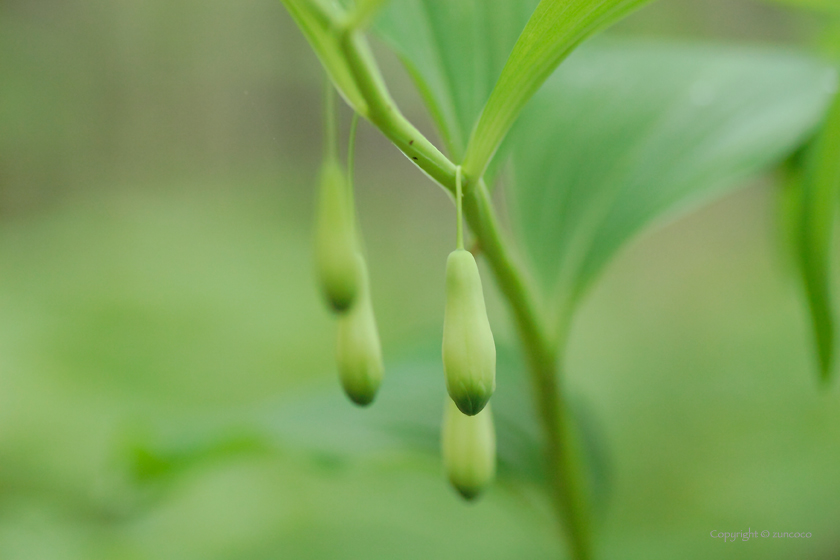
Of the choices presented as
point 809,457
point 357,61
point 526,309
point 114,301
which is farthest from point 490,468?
point 114,301

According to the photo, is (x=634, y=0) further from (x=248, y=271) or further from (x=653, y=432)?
(x=248, y=271)

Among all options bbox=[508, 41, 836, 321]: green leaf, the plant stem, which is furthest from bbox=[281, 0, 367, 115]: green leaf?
bbox=[508, 41, 836, 321]: green leaf

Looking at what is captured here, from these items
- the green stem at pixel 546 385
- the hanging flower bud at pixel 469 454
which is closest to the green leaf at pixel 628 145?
the green stem at pixel 546 385

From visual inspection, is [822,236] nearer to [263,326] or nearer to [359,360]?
[359,360]

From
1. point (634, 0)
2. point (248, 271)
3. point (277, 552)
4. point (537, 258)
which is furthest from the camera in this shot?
point (248, 271)

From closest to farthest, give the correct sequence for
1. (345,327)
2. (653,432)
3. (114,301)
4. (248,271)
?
(345,327)
(653,432)
(114,301)
(248,271)

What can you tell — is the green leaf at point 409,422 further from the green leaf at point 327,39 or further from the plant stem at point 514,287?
the green leaf at point 327,39

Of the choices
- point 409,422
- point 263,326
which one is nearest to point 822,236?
point 409,422

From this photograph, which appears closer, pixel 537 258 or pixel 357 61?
pixel 357 61

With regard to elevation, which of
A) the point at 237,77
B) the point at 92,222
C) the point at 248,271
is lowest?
the point at 248,271
